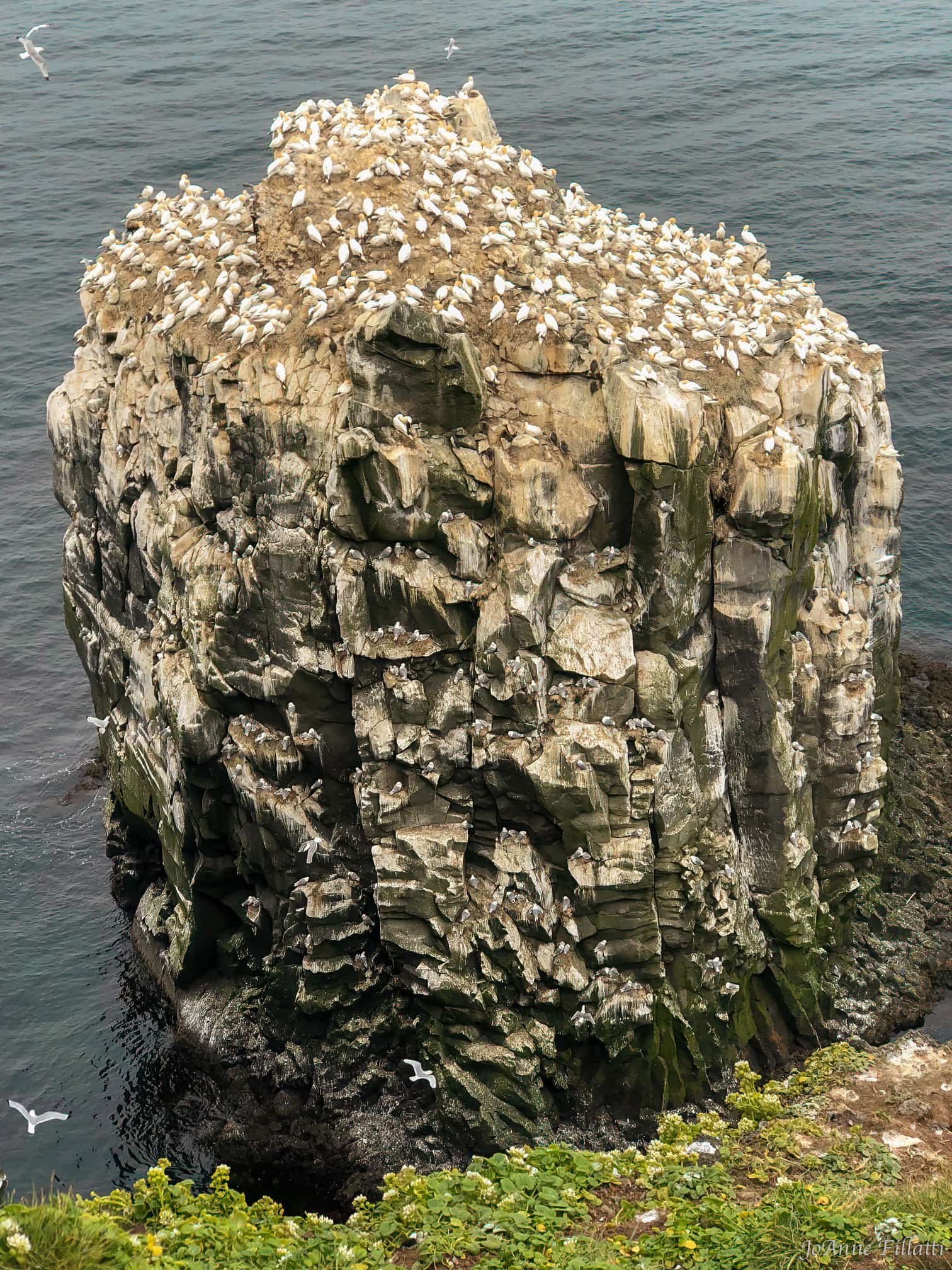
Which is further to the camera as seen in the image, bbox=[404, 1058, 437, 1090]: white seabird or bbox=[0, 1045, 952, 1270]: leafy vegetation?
bbox=[404, 1058, 437, 1090]: white seabird

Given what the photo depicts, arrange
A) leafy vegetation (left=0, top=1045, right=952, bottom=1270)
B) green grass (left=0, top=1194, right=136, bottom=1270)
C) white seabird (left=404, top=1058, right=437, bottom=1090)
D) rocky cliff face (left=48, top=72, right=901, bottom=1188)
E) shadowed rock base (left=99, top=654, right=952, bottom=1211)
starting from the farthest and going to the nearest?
shadowed rock base (left=99, top=654, right=952, bottom=1211)
white seabird (left=404, top=1058, right=437, bottom=1090)
rocky cliff face (left=48, top=72, right=901, bottom=1188)
leafy vegetation (left=0, top=1045, right=952, bottom=1270)
green grass (left=0, top=1194, right=136, bottom=1270)

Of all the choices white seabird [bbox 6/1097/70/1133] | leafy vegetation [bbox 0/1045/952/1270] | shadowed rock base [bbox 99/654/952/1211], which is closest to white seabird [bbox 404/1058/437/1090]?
shadowed rock base [bbox 99/654/952/1211]

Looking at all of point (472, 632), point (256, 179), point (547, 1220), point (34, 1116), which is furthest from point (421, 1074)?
point (256, 179)

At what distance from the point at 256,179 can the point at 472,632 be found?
43.9 meters

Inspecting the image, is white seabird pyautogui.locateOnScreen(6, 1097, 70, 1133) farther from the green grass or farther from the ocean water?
the green grass

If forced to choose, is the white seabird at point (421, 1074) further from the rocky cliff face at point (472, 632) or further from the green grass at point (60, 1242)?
the green grass at point (60, 1242)

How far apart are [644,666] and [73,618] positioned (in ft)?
56.8

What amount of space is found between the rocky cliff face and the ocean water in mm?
3733

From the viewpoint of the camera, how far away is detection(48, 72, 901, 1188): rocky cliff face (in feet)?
104

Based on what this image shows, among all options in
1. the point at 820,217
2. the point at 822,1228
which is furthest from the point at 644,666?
the point at 820,217

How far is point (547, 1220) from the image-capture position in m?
24.5

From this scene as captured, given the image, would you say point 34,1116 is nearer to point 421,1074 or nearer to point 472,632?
point 421,1074

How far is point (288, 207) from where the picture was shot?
114ft

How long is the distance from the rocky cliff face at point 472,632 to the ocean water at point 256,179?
147 inches
